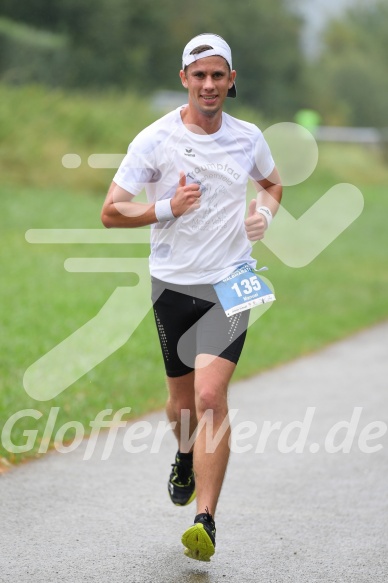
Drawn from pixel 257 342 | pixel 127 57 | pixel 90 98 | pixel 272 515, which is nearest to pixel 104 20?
pixel 127 57

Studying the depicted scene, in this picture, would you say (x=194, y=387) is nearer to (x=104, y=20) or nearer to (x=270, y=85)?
(x=104, y=20)

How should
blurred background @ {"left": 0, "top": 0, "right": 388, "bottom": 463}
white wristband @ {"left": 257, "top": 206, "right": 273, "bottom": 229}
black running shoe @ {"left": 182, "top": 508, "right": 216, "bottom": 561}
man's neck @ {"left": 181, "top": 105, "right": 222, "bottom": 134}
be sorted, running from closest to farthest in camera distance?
black running shoe @ {"left": 182, "top": 508, "right": 216, "bottom": 561} → man's neck @ {"left": 181, "top": 105, "right": 222, "bottom": 134} → white wristband @ {"left": 257, "top": 206, "right": 273, "bottom": 229} → blurred background @ {"left": 0, "top": 0, "right": 388, "bottom": 463}

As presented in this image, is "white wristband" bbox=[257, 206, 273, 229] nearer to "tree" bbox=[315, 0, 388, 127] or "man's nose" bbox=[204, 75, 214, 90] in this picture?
"man's nose" bbox=[204, 75, 214, 90]

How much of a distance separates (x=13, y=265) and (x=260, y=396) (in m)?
7.11

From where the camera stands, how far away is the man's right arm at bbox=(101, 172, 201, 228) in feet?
18.5

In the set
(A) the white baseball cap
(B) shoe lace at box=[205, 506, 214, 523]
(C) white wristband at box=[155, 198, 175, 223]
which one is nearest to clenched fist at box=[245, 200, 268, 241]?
(C) white wristband at box=[155, 198, 175, 223]

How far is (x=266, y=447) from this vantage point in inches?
335

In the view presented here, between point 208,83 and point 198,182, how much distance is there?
0.45m

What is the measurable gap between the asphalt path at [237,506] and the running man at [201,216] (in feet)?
1.53

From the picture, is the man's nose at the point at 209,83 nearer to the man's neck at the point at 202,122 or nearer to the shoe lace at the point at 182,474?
the man's neck at the point at 202,122

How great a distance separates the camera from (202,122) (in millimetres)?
5848

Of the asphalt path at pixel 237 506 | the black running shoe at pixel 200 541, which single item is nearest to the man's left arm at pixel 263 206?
the black running shoe at pixel 200 541

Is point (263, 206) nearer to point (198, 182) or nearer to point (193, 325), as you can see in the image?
point (198, 182)

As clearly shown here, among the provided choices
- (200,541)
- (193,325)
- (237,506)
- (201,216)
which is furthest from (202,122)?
(237,506)
